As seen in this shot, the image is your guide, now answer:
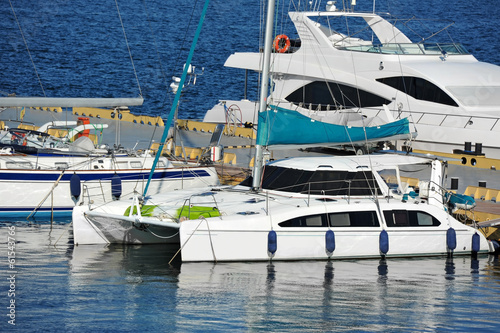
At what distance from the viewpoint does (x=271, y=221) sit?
20500mm

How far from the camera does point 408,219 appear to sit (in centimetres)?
2169

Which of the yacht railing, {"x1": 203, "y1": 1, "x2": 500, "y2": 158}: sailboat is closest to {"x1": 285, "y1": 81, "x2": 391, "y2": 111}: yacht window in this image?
{"x1": 203, "y1": 1, "x2": 500, "y2": 158}: sailboat

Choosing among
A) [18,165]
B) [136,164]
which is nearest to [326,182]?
[136,164]

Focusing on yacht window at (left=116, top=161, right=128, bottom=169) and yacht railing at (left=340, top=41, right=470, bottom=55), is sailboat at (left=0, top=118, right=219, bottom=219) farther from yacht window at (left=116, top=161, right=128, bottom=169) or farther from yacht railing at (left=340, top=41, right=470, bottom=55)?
yacht railing at (left=340, top=41, right=470, bottom=55)

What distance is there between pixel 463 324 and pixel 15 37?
65736 mm

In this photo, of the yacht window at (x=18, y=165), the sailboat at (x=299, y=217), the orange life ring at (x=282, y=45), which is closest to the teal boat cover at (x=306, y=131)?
the sailboat at (x=299, y=217)

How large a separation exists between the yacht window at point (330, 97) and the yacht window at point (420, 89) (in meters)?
0.71

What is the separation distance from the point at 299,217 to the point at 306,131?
308 cm

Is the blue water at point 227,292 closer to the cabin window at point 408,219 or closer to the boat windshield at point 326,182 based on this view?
the cabin window at point 408,219

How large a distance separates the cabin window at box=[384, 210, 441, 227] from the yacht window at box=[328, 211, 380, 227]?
0.33 metres

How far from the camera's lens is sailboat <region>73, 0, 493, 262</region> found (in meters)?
20.4

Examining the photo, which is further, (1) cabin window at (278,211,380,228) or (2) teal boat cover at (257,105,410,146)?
(2) teal boat cover at (257,105,410,146)

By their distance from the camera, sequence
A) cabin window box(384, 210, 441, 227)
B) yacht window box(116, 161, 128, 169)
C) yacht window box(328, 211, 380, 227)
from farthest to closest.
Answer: yacht window box(116, 161, 128, 169), cabin window box(384, 210, 441, 227), yacht window box(328, 211, 380, 227)

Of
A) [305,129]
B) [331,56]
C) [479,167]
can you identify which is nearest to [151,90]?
[331,56]
